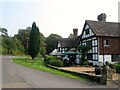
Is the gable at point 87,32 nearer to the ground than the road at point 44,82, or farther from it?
farther from it

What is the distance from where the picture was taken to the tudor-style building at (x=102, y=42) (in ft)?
124

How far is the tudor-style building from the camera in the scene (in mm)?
37875

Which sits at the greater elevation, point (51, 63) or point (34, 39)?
point (34, 39)

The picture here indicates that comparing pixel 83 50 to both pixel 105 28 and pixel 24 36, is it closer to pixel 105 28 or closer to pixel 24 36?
Answer: pixel 105 28

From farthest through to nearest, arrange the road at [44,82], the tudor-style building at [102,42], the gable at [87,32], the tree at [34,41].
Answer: the tree at [34,41], the gable at [87,32], the tudor-style building at [102,42], the road at [44,82]

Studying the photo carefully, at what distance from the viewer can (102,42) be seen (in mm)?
37938

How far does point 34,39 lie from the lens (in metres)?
53.1

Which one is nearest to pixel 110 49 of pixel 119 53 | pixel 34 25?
pixel 119 53

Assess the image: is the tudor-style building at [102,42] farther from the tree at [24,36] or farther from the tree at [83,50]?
the tree at [24,36]

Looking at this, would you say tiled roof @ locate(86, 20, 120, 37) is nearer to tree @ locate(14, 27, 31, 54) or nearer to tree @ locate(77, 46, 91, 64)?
tree @ locate(77, 46, 91, 64)

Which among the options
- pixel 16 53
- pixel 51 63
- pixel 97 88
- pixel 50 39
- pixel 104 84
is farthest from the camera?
pixel 50 39

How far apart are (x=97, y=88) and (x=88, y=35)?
1061 inches

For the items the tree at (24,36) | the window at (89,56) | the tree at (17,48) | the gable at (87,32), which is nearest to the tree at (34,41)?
the gable at (87,32)

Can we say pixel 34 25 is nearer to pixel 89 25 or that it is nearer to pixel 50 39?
pixel 89 25
